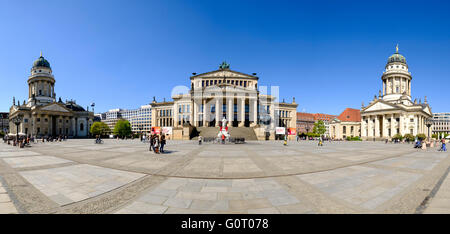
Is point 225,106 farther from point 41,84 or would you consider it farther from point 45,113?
point 41,84

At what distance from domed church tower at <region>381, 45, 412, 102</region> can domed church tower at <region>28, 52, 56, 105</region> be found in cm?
13568

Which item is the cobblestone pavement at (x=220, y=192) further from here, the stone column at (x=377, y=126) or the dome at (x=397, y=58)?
the dome at (x=397, y=58)

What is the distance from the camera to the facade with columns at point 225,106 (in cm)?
5334

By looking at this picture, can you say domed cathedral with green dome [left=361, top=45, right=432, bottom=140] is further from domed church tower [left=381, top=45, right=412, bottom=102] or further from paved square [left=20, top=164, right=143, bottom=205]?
paved square [left=20, top=164, right=143, bottom=205]

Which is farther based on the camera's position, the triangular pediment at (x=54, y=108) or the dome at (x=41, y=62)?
the dome at (x=41, y=62)

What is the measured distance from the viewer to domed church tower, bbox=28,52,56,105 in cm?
7169

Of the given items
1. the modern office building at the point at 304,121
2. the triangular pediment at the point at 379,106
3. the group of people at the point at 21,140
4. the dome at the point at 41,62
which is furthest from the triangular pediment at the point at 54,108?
the modern office building at the point at 304,121

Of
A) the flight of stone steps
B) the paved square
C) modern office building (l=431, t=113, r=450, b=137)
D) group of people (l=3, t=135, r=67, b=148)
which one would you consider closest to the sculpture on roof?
the flight of stone steps

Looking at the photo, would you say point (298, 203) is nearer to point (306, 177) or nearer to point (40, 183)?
point (306, 177)

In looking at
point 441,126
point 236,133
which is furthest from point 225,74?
point 441,126
